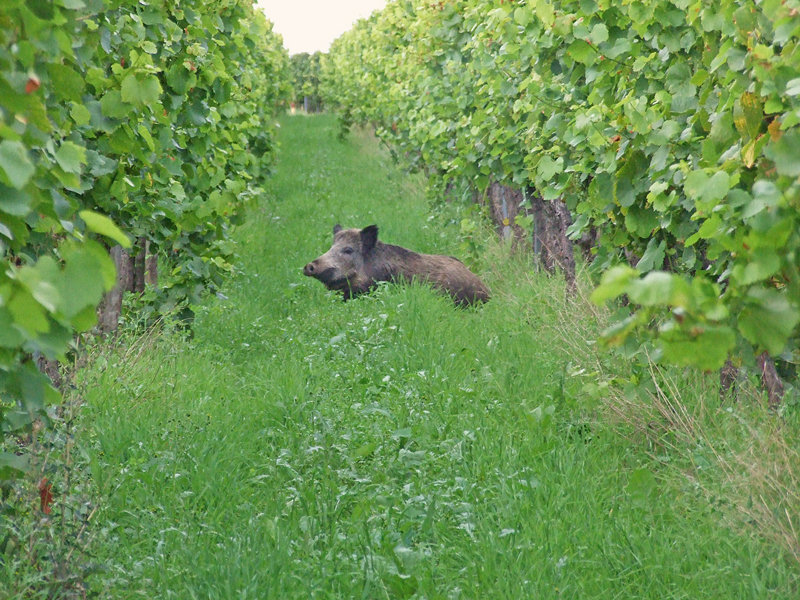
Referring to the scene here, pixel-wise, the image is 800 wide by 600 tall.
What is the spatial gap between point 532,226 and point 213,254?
5314mm

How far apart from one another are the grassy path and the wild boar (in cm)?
198

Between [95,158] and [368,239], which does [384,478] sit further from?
[368,239]

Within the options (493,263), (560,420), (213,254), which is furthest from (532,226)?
(560,420)

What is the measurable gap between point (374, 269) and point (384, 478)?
5837 millimetres

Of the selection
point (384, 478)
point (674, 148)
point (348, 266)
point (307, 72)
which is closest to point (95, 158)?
point (384, 478)

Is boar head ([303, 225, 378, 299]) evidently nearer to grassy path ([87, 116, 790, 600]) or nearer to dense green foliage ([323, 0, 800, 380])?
dense green foliage ([323, 0, 800, 380])

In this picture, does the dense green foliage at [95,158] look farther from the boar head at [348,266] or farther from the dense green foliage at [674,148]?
the boar head at [348,266]

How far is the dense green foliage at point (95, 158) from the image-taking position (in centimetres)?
162

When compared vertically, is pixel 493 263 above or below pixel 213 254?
below

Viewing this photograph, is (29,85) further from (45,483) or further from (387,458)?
(387,458)

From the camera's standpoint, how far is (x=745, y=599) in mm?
3312

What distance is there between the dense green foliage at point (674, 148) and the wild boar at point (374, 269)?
1295mm

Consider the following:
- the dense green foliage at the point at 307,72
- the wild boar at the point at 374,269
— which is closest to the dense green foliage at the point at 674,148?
the wild boar at the point at 374,269

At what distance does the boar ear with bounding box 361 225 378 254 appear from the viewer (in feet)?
34.1
